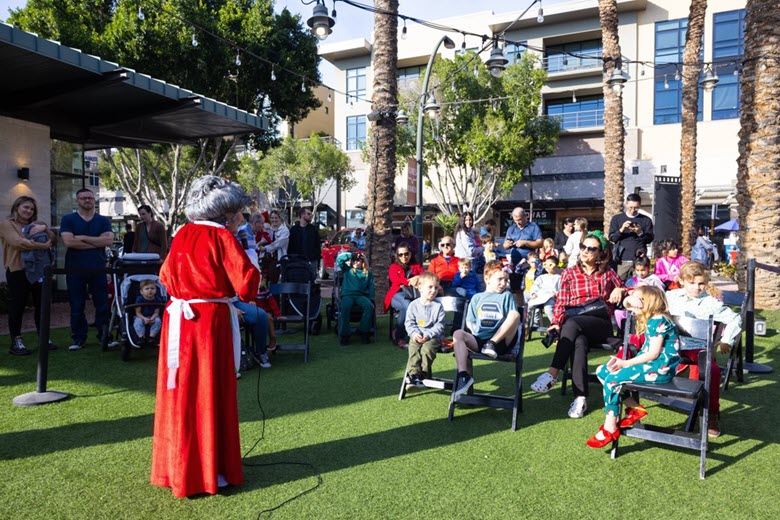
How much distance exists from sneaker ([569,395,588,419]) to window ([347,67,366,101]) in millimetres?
34620

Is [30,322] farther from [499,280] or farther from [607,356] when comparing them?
[607,356]

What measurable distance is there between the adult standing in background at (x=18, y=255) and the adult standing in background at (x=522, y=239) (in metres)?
7.03

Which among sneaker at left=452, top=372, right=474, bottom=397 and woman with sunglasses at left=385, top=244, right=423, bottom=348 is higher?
woman with sunglasses at left=385, top=244, right=423, bottom=348

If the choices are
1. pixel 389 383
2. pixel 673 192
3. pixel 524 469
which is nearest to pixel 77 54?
pixel 389 383

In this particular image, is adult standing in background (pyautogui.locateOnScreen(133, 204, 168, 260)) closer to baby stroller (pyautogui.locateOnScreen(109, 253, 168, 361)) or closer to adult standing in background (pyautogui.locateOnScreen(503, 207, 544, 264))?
baby stroller (pyautogui.locateOnScreen(109, 253, 168, 361))

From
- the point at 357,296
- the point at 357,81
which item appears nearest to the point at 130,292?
the point at 357,296

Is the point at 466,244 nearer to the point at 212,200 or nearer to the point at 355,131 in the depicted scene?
the point at 212,200

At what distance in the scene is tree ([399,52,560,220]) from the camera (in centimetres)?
2542

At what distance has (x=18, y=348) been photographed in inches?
256

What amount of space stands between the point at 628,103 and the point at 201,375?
3183 cm

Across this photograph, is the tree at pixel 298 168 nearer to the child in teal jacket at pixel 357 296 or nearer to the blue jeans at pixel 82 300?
the child in teal jacket at pixel 357 296

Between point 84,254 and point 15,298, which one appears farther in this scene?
point 84,254

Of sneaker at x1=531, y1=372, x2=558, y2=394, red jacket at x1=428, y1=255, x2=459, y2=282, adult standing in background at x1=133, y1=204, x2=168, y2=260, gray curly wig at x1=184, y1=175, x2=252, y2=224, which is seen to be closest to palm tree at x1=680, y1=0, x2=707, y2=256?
red jacket at x1=428, y1=255, x2=459, y2=282

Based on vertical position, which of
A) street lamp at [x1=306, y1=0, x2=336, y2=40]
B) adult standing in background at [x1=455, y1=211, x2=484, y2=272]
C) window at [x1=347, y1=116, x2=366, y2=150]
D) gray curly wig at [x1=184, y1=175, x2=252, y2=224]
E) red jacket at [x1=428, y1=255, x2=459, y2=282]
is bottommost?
red jacket at [x1=428, y1=255, x2=459, y2=282]
